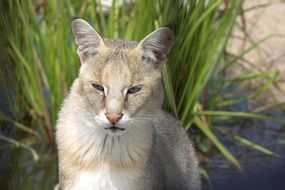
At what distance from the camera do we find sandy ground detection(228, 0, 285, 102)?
456 cm

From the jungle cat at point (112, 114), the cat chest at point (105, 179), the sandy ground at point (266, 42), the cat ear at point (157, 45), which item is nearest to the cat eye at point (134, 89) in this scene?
the jungle cat at point (112, 114)

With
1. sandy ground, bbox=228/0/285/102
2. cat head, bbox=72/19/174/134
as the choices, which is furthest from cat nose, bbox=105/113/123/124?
sandy ground, bbox=228/0/285/102

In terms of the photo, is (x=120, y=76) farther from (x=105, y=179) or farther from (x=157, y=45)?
(x=105, y=179)

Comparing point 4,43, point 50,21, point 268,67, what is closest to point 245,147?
point 268,67

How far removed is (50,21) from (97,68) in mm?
1350

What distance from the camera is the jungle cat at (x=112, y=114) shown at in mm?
2336

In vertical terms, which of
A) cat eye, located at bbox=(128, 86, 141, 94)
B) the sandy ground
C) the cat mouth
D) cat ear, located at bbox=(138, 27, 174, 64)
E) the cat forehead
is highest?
cat ear, located at bbox=(138, 27, 174, 64)

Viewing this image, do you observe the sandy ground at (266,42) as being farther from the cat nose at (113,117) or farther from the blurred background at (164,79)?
the cat nose at (113,117)

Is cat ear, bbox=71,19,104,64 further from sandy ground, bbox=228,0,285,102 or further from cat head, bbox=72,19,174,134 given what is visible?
sandy ground, bbox=228,0,285,102

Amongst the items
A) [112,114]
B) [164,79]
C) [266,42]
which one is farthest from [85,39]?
[266,42]

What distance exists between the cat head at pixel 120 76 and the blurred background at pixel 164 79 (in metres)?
0.30

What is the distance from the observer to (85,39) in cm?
Result: 236

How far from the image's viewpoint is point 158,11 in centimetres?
298

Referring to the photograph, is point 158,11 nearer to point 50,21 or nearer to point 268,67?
point 50,21
